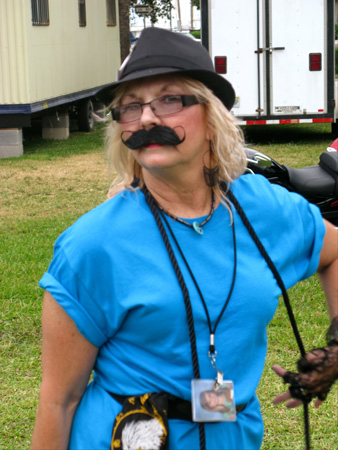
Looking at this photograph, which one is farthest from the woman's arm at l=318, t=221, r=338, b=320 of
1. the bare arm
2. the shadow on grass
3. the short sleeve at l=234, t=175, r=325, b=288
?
the shadow on grass

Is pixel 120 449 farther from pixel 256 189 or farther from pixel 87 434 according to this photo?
pixel 256 189

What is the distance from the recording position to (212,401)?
6.27 ft

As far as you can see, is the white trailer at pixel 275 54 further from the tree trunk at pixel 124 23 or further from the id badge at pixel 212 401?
the id badge at pixel 212 401

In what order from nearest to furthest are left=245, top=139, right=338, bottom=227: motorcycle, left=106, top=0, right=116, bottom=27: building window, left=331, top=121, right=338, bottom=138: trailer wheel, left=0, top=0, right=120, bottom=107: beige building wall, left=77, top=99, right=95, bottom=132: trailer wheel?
left=245, top=139, right=338, bottom=227: motorcycle < left=0, top=0, right=120, bottom=107: beige building wall < left=331, top=121, right=338, bottom=138: trailer wheel < left=77, top=99, right=95, bottom=132: trailer wheel < left=106, top=0, right=116, bottom=27: building window

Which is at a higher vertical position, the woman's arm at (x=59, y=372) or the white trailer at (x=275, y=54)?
the white trailer at (x=275, y=54)

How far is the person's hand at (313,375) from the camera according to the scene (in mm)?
2035

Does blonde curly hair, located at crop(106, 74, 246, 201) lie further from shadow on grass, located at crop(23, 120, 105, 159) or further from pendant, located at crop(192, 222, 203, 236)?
shadow on grass, located at crop(23, 120, 105, 159)

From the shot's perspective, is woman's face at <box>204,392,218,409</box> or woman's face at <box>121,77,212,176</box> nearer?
woman's face at <box>204,392,218,409</box>

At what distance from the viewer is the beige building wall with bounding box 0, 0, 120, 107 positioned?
1240 cm

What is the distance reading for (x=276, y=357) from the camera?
4.85 meters

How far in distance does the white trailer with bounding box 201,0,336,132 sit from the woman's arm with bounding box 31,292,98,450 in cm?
1108

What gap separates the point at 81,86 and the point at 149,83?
14.0m

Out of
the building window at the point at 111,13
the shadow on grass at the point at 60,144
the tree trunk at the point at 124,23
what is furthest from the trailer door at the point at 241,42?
the tree trunk at the point at 124,23

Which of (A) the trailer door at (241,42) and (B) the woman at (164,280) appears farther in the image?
(A) the trailer door at (241,42)
